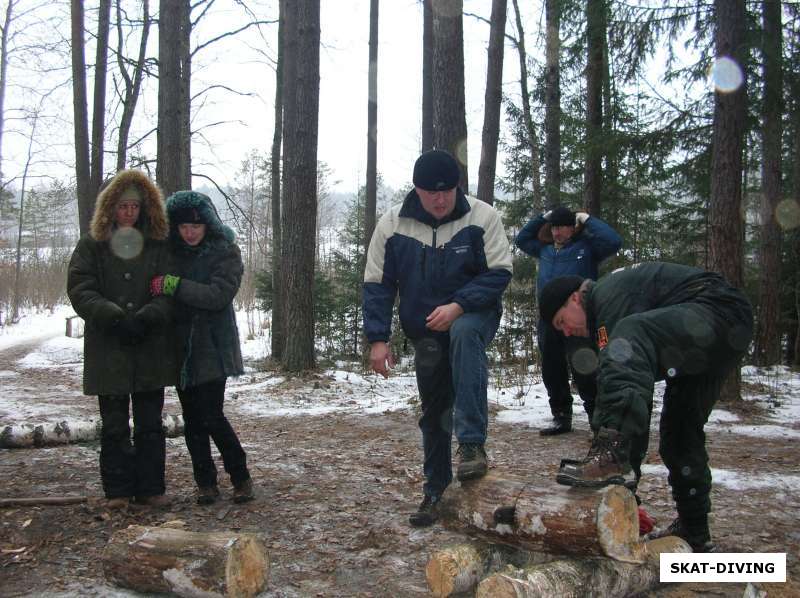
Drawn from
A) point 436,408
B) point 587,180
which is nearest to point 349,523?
point 436,408

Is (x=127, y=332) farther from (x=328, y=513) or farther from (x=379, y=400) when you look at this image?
(x=379, y=400)

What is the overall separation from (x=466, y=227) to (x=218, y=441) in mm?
2300

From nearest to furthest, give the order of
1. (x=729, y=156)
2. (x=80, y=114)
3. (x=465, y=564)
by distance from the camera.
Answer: (x=465, y=564), (x=729, y=156), (x=80, y=114)

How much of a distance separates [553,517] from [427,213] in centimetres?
187

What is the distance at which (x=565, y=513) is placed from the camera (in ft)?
8.89

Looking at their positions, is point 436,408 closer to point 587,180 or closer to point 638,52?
point 587,180

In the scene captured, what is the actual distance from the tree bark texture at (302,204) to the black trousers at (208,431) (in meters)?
6.24

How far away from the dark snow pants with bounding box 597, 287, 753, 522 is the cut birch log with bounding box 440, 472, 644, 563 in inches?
13.1

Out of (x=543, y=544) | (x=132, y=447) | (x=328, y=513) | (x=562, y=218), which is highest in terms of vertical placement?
(x=562, y=218)

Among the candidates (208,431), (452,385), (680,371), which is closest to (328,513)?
(208,431)

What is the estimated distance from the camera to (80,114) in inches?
529

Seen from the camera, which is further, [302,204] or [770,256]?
[770,256]

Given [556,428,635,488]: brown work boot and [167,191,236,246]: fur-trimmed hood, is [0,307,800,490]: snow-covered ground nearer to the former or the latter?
[556,428,635,488]: brown work boot

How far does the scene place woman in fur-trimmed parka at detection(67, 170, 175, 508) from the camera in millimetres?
4105
